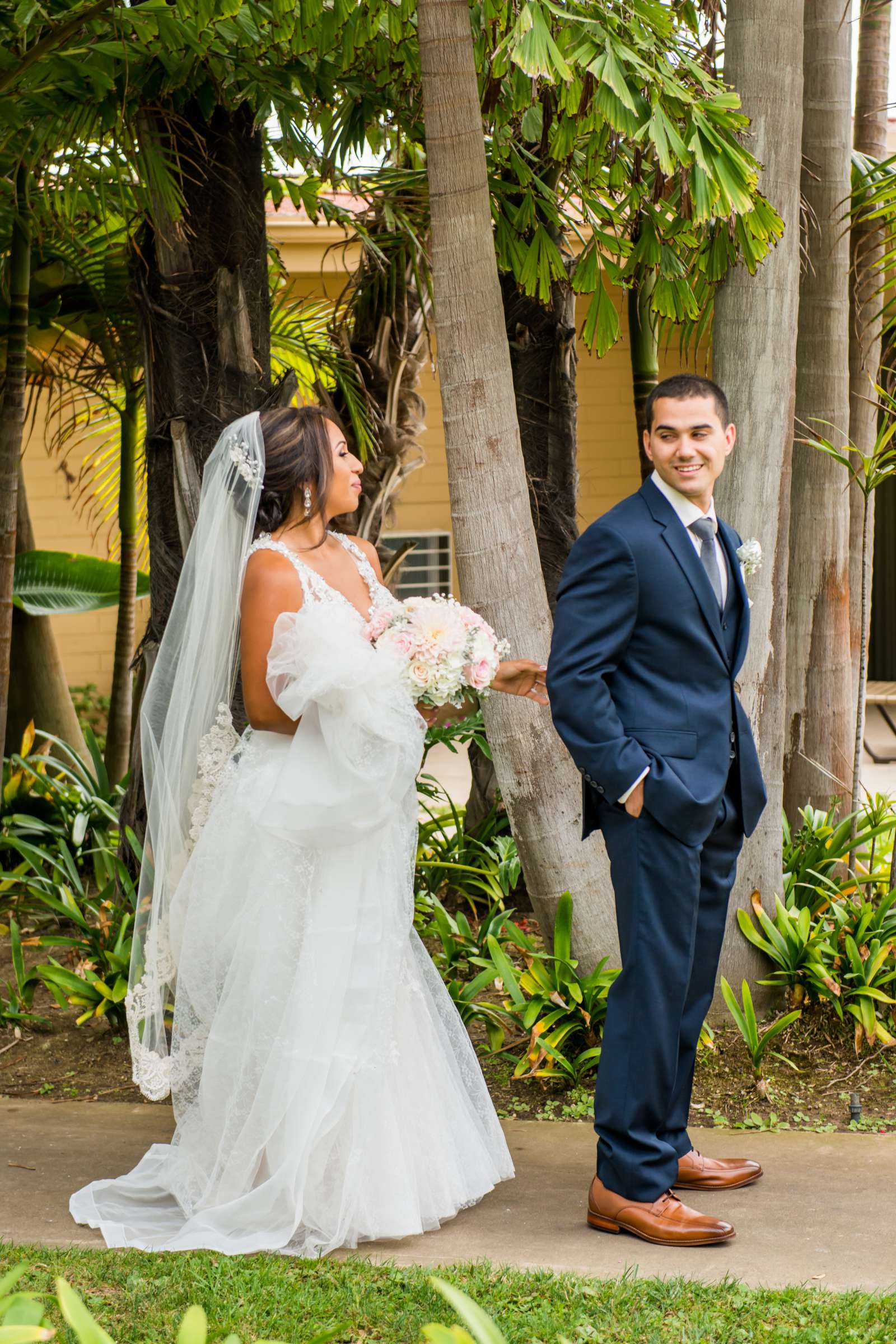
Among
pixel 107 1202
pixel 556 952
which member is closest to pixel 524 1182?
pixel 556 952

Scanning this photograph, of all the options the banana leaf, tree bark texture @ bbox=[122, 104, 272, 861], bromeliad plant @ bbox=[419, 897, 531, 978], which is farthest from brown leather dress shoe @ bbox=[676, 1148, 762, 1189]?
the banana leaf

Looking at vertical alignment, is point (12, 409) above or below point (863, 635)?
above

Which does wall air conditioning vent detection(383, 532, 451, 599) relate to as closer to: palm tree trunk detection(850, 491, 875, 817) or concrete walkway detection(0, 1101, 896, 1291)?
palm tree trunk detection(850, 491, 875, 817)

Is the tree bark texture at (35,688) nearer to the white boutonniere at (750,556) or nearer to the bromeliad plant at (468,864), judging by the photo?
the bromeliad plant at (468,864)

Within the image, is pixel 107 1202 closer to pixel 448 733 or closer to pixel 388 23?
pixel 448 733

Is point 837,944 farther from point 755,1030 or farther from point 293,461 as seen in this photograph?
point 293,461

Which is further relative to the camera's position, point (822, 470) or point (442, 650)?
point (822, 470)

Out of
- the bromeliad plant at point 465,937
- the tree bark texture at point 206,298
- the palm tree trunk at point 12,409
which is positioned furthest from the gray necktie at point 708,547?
the palm tree trunk at point 12,409

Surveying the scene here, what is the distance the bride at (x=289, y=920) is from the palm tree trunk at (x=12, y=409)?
123 inches

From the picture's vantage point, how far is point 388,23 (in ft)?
13.4

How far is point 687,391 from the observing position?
3.26 m

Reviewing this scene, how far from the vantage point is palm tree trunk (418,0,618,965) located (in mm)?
3967

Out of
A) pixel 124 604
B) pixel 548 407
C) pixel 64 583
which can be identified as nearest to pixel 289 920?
pixel 548 407

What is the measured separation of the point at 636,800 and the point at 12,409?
4457 millimetres
